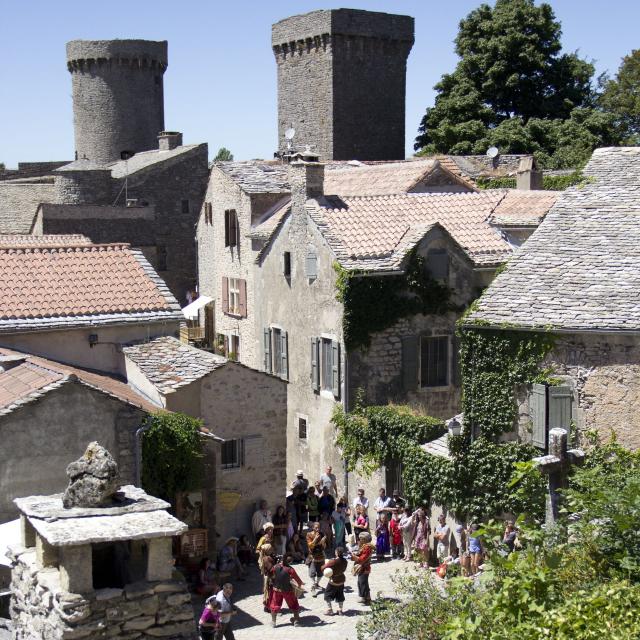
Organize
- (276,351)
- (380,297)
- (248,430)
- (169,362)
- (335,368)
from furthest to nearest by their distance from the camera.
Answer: (276,351)
(335,368)
(380,297)
(169,362)
(248,430)

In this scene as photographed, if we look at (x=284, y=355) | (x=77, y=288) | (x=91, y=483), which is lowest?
(x=284, y=355)

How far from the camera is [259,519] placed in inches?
862

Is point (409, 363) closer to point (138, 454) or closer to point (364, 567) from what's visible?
point (364, 567)

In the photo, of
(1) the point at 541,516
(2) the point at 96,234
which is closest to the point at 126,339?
(1) the point at 541,516

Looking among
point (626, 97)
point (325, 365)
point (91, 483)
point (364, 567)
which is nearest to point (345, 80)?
point (626, 97)

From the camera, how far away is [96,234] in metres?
45.7

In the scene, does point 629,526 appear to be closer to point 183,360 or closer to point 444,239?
point 183,360

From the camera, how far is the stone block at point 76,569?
36.8 feet

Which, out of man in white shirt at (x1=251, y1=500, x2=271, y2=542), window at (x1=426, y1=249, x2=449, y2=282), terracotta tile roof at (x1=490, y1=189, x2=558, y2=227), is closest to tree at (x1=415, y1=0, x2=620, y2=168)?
terracotta tile roof at (x1=490, y1=189, x2=558, y2=227)

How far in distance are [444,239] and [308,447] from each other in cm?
687

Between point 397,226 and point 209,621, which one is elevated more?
point 397,226

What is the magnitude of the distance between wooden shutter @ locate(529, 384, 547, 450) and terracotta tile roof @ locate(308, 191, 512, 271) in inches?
307

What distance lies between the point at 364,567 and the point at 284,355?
12.5 m

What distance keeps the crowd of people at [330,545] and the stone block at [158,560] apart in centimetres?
473
